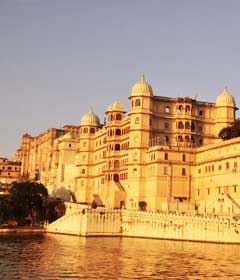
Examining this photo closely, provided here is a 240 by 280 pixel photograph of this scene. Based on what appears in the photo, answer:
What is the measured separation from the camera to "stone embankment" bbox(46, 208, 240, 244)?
60469mm

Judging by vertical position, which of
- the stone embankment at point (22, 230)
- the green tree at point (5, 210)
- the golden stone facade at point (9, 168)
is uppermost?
the golden stone facade at point (9, 168)

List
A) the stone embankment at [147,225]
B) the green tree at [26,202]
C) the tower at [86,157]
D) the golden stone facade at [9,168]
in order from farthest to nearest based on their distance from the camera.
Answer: the golden stone facade at [9,168], the tower at [86,157], the green tree at [26,202], the stone embankment at [147,225]

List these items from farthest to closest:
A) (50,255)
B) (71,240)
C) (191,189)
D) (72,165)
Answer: (72,165)
(191,189)
(71,240)
(50,255)

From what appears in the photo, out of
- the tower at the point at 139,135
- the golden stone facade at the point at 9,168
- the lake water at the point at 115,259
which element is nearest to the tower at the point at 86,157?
the tower at the point at 139,135

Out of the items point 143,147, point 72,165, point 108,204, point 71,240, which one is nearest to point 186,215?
point 71,240

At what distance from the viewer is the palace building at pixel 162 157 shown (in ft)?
244

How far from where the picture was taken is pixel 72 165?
372 feet

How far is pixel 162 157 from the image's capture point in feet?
255

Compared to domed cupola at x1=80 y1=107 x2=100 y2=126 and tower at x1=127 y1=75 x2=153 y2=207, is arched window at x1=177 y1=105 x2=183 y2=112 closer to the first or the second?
tower at x1=127 y1=75 x2=153 y2=207

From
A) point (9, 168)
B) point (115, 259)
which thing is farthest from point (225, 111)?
point (9, 168)

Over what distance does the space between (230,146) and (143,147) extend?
1387cm

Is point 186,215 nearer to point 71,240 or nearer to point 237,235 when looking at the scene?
point 237,235

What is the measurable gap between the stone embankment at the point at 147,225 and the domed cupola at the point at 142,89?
1893 centimetres

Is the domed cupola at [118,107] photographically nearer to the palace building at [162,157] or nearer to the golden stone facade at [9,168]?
the palace building at [162,157]
